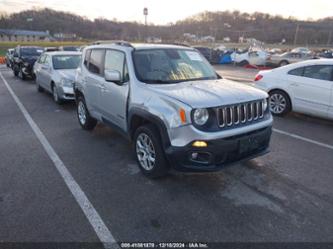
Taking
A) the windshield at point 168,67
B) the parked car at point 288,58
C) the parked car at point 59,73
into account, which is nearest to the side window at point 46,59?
the parked car at point 59,73

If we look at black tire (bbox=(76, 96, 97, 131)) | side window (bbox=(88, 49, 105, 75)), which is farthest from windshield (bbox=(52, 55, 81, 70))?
side window (bbox=(88, 49, 105, 75))

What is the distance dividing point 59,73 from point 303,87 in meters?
7.09

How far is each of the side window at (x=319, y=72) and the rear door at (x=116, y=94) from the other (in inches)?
186

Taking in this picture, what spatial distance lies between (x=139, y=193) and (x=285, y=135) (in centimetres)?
373

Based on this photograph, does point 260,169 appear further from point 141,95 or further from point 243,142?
point 141,95

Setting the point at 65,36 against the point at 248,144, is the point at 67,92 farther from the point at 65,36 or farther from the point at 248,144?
the point at 65,36

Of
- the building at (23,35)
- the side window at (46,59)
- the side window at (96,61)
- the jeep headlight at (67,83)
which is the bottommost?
the building at (23,35)

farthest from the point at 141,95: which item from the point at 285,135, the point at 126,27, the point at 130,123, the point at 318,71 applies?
the point at 126,27

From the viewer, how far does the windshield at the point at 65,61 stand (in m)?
9.36

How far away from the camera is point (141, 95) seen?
386cm

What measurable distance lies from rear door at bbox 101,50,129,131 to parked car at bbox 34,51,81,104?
386 cm

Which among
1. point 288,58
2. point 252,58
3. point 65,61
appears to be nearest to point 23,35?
point 252,58

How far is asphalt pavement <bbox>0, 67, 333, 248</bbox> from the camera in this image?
289 centimetres

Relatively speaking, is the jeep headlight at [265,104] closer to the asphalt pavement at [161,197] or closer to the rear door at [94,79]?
the asphalt pavement at [161,197]
